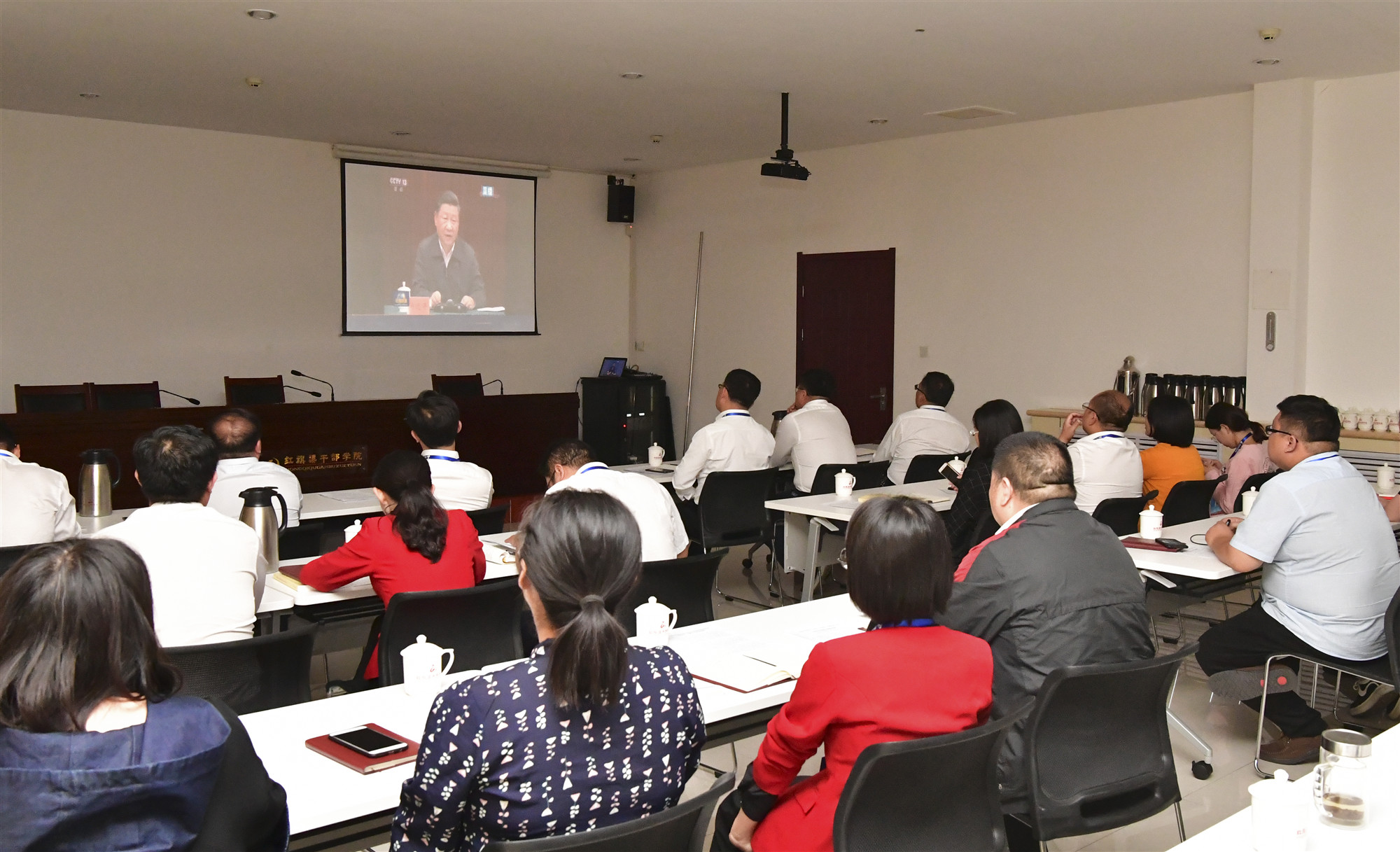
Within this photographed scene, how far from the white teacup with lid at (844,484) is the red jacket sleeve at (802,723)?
345cm

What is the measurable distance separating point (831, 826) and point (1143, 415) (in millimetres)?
6768

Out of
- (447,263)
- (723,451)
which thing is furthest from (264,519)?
(447,263)

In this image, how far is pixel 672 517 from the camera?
417 cm

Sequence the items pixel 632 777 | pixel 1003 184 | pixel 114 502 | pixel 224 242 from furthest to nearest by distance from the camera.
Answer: pixel 224 242, pixel 1003 184, pixel 114 502, pixel 632 777

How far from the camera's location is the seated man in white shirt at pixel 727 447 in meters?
6.11

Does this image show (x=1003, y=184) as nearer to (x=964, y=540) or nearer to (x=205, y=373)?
(x=964, y=540)

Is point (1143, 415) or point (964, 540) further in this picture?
point (1143, 415)

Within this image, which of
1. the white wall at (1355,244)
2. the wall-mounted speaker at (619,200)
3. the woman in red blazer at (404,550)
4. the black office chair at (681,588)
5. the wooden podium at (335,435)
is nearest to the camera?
the woman in red blazer at (404,550)

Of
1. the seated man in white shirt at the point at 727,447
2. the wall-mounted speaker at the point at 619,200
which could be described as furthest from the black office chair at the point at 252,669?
the wall-mounted speaker at the point at 619,200

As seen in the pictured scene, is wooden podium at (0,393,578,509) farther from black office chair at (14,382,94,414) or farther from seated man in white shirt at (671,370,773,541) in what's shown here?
seated man in white shirt at (671,370,773,541)

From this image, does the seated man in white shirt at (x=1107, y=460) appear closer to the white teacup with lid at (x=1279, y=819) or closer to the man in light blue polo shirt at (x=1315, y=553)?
the man in light blue polo shirt at (x=1315, y=553)

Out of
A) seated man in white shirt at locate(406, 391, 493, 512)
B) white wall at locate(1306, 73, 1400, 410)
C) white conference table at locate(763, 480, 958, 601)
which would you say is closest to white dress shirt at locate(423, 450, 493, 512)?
seated man in white shirt at locate(406, 391, 493, 512)

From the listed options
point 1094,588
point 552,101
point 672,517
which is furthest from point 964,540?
point 552,101

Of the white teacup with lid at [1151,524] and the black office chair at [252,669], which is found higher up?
the white teacup with lid at [1151,524]
